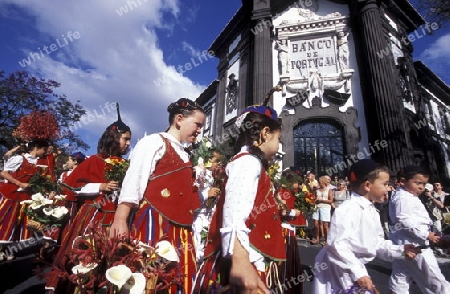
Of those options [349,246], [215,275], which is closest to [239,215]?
[215,275]

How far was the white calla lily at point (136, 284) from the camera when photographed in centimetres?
109

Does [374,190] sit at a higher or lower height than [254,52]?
lower

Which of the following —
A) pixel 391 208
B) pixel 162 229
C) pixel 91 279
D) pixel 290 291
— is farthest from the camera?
pixel 391 208

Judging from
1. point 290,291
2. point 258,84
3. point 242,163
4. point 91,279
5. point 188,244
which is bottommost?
point 290,291

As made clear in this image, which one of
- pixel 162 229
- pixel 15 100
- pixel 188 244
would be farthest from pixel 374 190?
pixel 15 100

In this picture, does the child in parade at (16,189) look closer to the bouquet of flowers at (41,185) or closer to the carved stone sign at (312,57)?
the bouquet of flowers at (41,185)

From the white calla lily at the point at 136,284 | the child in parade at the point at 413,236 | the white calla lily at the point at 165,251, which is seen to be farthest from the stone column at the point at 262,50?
the white calla lily at the point at 136,284

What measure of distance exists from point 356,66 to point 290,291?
38.3 ft

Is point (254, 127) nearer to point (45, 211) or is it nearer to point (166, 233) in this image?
point (166, 233)

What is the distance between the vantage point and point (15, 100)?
18.7 m

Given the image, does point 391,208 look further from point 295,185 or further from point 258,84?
point 258,84

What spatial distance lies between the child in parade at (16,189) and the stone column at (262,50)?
30.7 ft

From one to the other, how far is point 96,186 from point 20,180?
9.64ft

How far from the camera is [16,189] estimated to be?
4.56 m
